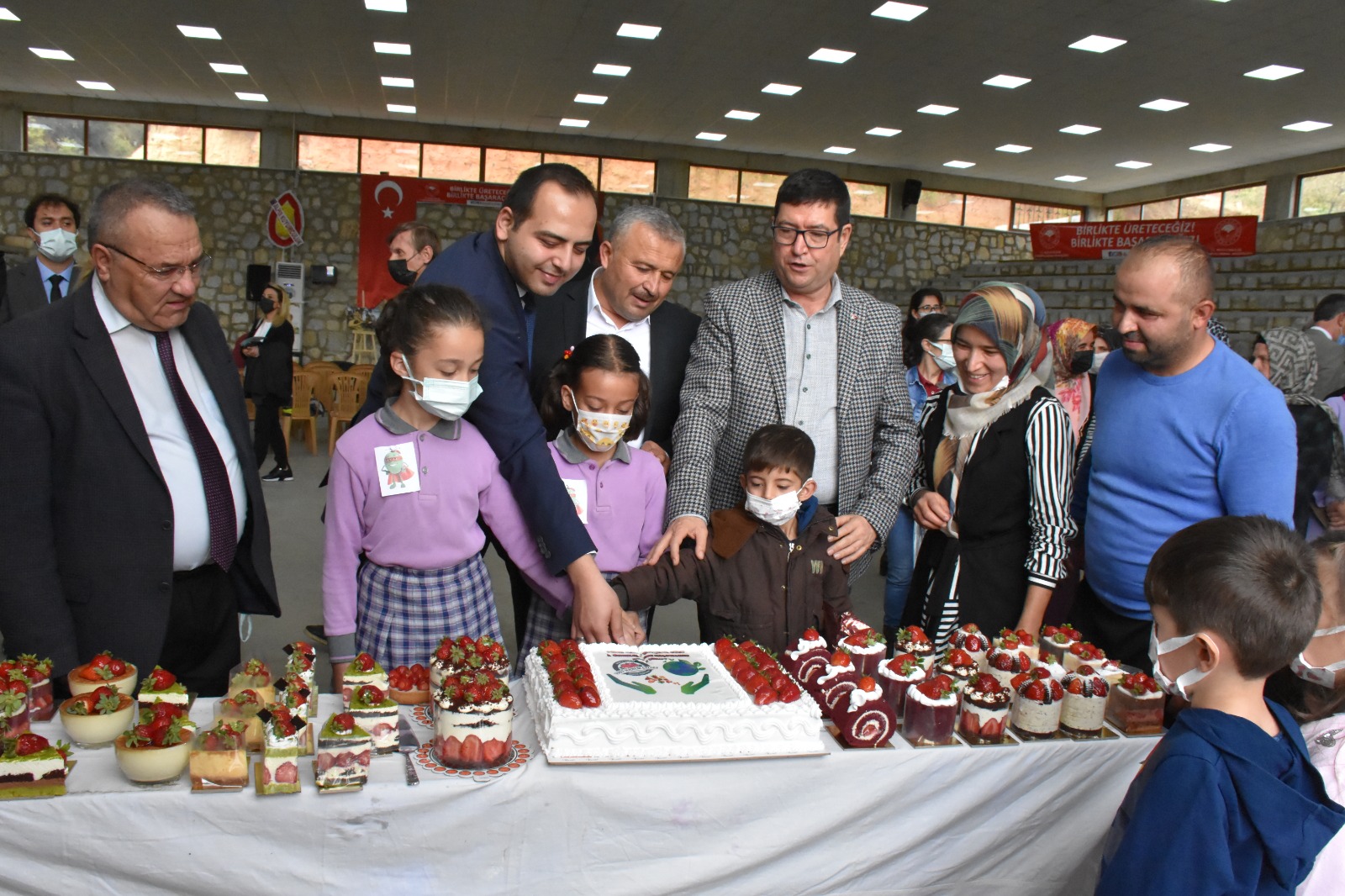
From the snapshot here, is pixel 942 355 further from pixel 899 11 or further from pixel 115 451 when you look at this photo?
pixel 899 11

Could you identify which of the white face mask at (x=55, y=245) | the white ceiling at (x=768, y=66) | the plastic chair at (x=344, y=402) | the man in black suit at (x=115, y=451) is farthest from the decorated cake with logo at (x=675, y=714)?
the white ceiling at (x=768, y=66)

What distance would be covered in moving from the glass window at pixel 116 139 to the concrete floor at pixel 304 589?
9418mm

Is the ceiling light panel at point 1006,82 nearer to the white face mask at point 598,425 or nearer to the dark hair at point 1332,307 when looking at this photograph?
the dark hair at point 1332,307

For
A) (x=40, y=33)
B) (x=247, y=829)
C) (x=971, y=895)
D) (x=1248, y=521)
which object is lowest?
(x=971, y=895)

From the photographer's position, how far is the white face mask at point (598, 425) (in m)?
2.21

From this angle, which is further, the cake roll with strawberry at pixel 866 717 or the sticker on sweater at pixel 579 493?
the sticker on sweater at pixel 579 493

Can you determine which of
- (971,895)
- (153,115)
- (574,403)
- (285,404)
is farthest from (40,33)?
(971,895)

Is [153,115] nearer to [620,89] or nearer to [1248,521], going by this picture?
[620,89]

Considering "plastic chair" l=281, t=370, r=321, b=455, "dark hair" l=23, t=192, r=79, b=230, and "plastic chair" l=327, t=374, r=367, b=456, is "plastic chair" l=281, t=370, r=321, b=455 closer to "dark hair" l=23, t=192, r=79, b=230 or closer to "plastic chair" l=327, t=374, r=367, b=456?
"plastic chair" l=327, t=374, r=367, b=456

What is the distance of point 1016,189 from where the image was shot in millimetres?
17266

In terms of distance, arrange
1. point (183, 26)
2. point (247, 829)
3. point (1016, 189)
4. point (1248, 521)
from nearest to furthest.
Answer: point (1248, 521), point (247, 829), point (183, 26), point (1016, 189)

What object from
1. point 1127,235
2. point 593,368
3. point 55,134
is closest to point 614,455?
point 593,368

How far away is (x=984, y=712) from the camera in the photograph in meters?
1.87

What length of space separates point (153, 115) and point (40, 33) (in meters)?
3.65
